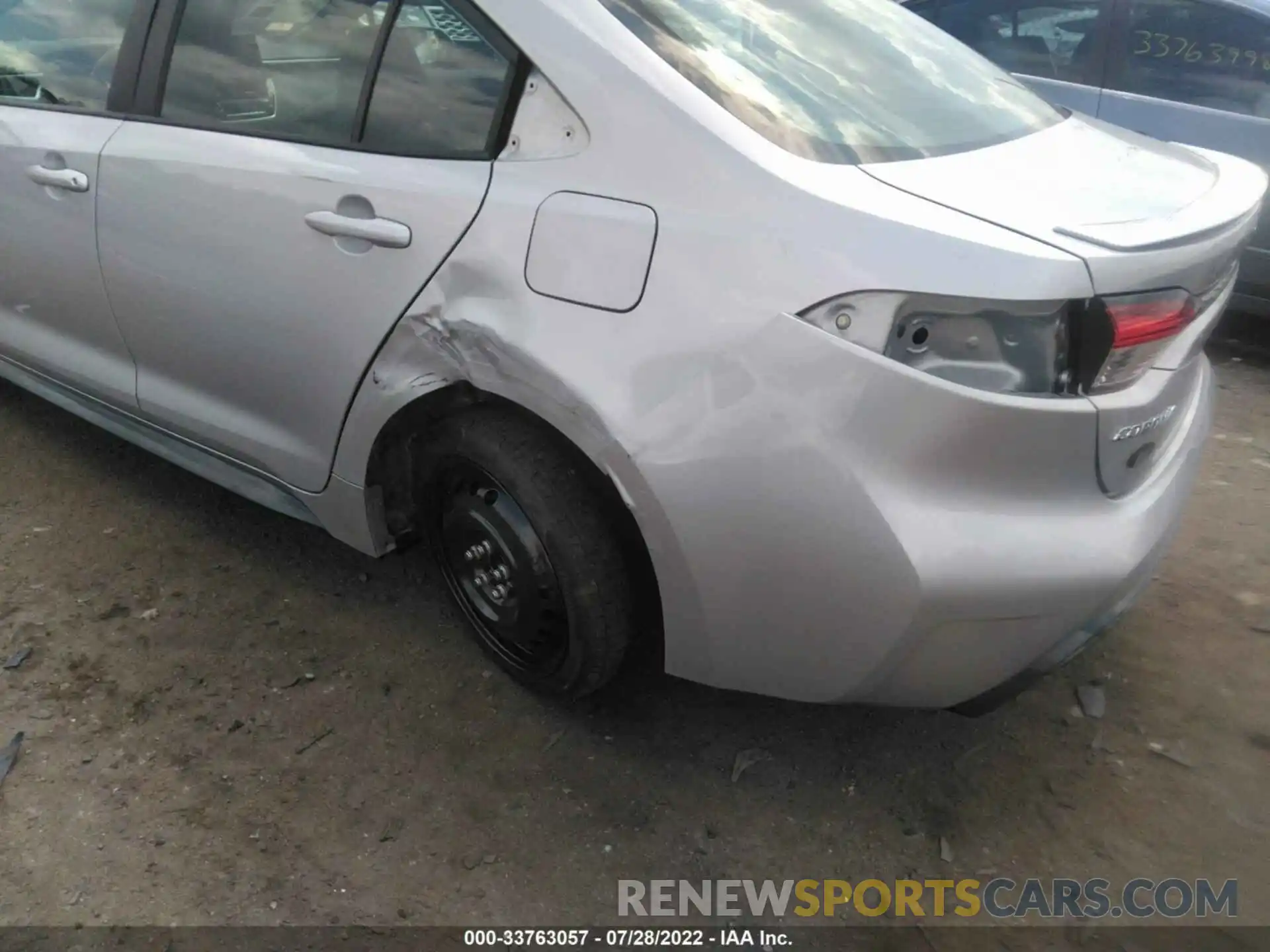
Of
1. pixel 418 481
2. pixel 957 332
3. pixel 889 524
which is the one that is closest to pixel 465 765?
pixel 418 481

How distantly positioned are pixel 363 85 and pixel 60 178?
1.00 m

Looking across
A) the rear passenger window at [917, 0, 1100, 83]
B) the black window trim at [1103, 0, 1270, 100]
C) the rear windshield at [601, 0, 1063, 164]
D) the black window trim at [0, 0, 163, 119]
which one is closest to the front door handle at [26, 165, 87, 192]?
the black window trim at [0, 0, 163, 119]

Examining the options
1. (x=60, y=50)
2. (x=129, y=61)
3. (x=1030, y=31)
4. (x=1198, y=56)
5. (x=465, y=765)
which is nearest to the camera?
(x=465, y=765)

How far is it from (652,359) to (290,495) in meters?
1.21

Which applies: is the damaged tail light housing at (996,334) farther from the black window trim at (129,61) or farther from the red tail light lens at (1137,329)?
the black window trim at (129,61)

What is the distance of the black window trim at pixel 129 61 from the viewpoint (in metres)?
2.55

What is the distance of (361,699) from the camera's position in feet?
7.98

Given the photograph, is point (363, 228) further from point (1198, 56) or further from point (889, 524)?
point (1198, 56)

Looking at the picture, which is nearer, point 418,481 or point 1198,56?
point 418,481

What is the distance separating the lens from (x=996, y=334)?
163 centimetres

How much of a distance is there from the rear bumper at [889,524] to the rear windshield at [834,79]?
447mm

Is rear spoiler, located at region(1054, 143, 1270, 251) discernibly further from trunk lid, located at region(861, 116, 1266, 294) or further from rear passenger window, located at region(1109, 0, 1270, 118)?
rear passenger window, located at region(1109, 0, 1270, 118)

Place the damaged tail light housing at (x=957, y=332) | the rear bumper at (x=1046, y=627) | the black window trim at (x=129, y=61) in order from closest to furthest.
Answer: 1. the damaged tail light housing at (x=957, y=332)
2. the rear bumper at (x=1046, y=627)
3. the black window trim at (x=129, y=61)

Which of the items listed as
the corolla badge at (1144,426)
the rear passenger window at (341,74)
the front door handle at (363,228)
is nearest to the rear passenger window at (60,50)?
the rear passenger window at (341,74)
